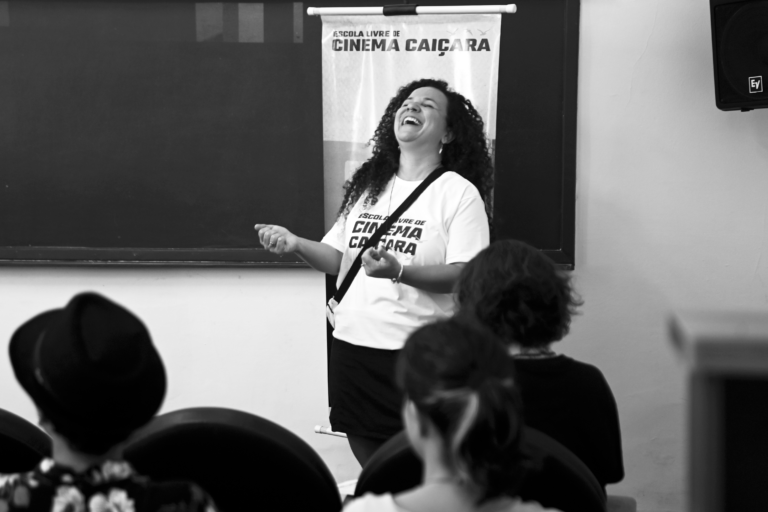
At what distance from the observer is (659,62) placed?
301 centimetres

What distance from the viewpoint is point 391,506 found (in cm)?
105

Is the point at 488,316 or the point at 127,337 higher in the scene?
the point at 127,337

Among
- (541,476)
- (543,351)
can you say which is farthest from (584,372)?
(541,476)

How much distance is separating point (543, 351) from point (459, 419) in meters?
0.66

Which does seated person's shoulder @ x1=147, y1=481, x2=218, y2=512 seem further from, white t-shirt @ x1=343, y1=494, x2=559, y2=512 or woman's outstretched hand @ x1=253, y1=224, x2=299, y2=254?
woman's outstretched hand @ x1=253, y1=224, x2=299, y2=254

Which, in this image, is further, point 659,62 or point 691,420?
point 659,62

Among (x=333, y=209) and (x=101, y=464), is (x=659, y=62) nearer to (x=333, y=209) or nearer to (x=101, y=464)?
(x=333, y=209)

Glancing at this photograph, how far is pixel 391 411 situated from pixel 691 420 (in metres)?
1.82

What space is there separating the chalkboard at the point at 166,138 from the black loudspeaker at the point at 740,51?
0.70m

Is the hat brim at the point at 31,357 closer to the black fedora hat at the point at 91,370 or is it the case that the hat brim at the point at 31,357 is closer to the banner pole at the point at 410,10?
the black fedora hat at the point at 91,370

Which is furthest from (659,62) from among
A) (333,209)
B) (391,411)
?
(391,411)

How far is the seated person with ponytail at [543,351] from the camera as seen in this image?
1558mm

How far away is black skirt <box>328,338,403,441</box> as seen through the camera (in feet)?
7.82

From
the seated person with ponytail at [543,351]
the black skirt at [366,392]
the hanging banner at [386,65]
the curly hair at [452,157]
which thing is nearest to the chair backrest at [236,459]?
the seated person with ponytail at [543,351]
